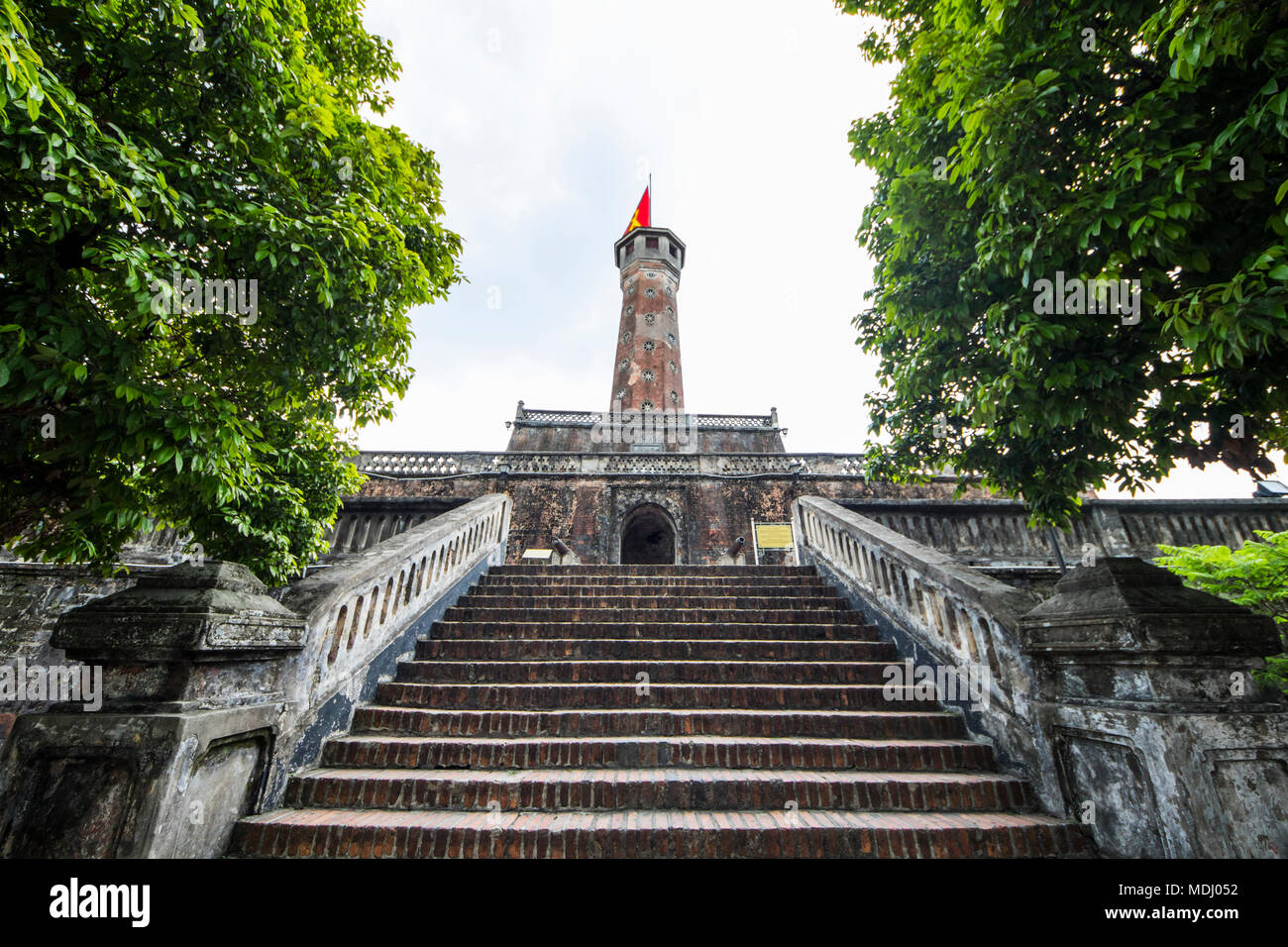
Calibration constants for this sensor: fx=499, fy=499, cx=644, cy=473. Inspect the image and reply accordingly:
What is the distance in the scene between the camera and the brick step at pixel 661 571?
26.1 ft

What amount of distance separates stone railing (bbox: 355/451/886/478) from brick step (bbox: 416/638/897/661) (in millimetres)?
7789

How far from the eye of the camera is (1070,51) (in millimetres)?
3275

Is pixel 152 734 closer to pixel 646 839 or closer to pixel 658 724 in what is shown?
pixel 646 839

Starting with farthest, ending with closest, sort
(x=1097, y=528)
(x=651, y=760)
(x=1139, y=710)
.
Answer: (x=1097, y=528), (x=651, y=760), (x=1139, y=710)

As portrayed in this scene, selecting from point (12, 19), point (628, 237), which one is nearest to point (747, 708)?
point (12, 19)

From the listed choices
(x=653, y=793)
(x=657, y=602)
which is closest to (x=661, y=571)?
(x=657, y=602)

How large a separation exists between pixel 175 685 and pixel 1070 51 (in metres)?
6.49

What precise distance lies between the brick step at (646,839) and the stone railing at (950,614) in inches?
22.3

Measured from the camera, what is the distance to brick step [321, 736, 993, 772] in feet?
12.3

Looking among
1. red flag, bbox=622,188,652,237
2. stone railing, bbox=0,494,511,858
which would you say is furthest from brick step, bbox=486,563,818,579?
red flag, bbox=622,188,652,237

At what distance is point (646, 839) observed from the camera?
2.87 m

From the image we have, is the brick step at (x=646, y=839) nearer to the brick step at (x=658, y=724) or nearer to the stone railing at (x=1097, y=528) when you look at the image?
the brick step at (x=658, y=724)

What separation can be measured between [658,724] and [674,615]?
2117 mm
